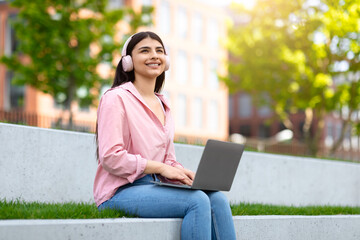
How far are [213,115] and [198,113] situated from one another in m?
2.25

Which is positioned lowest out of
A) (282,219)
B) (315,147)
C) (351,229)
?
(315,147)

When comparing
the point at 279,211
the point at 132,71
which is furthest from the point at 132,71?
the point at 279,211

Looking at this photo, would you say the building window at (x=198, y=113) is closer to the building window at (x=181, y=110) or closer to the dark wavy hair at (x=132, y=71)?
the building window at (x=181, y=110)

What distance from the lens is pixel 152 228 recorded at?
139 inches

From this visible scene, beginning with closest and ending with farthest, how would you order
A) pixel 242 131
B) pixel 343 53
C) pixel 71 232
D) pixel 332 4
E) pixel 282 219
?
1. pixel 71 232
2. pixel 282 219
3. pixel 332 4
4. pixel 343 53
5. pixel 242 131

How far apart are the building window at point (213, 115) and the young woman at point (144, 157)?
4223 centimetres

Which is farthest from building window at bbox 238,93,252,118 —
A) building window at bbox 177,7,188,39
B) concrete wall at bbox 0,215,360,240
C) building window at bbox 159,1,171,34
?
concrete wall at bbox 0,215,360,240

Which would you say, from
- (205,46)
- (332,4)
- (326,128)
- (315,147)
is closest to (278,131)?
(326,128)

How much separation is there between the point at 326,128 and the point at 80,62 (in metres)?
39.7

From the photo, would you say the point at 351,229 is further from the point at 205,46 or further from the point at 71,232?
the point at 205,46

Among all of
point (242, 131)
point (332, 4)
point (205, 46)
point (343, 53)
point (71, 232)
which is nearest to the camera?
point (71, 232)

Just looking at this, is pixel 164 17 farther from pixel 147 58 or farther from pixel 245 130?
pixel 147 58

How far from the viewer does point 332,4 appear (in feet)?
46.2

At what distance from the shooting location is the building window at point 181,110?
42.2 metres
